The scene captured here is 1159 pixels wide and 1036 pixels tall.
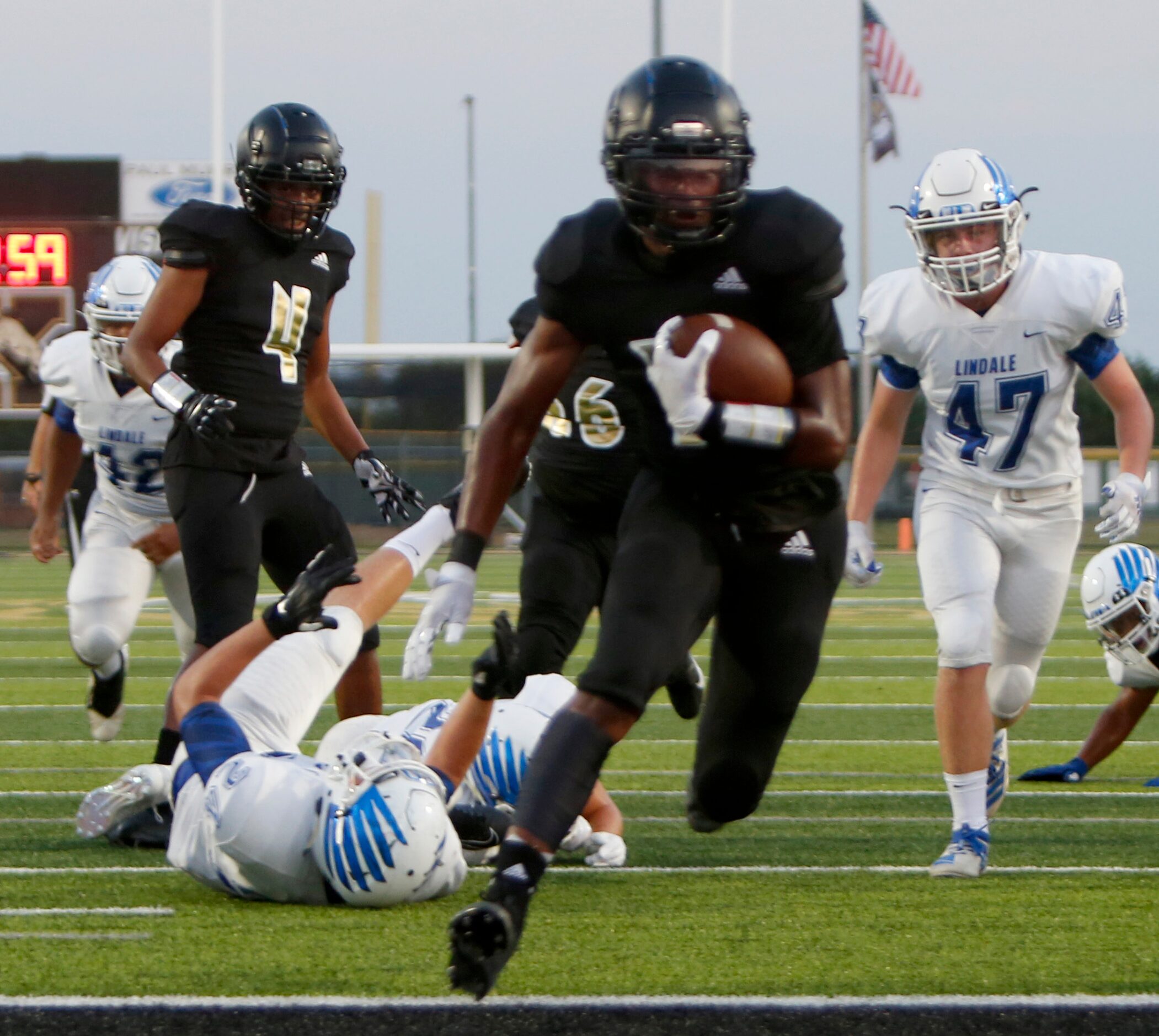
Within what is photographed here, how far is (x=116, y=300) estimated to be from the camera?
5723 millimetres

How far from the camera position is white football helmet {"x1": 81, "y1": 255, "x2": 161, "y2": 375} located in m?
5.71

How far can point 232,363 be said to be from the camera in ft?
15.9

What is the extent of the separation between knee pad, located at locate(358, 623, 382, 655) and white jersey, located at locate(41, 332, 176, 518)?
1072 mm

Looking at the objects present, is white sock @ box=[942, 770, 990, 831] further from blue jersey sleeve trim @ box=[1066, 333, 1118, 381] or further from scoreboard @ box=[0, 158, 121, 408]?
scoreboard @ box=[0, 158, 121, 408]

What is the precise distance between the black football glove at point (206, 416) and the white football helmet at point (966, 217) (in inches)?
69.4

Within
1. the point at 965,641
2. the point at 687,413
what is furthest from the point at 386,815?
the point at 965,641

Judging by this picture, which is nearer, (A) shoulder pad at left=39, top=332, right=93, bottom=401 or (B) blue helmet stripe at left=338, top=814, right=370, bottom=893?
(B) blue helmet stripe at left=338, top=814, right=370, bottom=893

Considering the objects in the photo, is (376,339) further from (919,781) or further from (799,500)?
(799,500)

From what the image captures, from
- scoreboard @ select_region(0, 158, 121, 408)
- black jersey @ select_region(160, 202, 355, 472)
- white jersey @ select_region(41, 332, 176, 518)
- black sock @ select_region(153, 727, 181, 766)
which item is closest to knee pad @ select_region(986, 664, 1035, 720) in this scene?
black jersey @ select_region(160, 202, 355, 472)

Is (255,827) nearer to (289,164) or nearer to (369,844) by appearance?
(369,844)

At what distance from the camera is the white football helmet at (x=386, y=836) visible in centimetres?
361

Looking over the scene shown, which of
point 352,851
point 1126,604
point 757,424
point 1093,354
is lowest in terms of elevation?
point 352,851

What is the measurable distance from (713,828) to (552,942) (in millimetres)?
571

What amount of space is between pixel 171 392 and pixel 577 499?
Answer: 1.05 metres
